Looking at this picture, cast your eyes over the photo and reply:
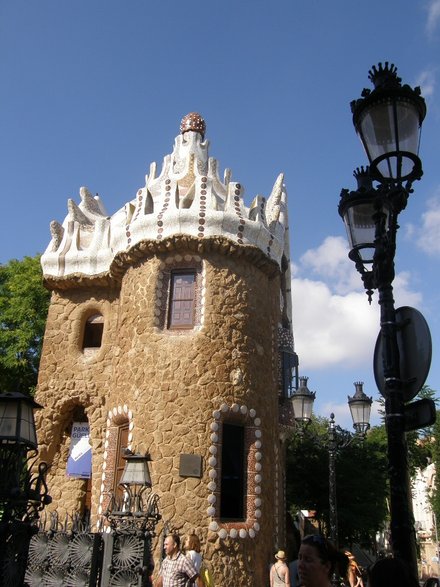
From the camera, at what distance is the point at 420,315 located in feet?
12.6

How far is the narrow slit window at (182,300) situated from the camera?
11.5 m

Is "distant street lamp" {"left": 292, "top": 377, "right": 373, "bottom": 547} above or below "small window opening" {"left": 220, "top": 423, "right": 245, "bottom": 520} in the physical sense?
above

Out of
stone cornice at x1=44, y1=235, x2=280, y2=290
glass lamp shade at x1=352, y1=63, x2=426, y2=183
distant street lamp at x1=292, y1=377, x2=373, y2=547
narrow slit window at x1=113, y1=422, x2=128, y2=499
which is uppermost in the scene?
stone cornice at x1=44, y1=235, x2=280, y2=290

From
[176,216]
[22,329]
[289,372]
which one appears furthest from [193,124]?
[22,329]

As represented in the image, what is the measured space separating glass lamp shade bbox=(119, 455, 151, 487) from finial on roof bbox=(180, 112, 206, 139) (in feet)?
32.2

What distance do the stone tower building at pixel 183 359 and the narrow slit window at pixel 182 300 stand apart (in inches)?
1.0

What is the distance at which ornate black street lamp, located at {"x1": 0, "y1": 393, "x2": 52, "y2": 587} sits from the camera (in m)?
3.94

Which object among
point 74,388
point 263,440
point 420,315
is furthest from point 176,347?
point 420,315

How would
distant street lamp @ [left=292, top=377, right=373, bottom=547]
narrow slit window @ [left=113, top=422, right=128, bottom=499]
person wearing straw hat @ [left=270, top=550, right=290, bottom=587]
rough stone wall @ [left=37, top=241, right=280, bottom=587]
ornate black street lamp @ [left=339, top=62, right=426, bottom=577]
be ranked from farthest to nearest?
narrow slit window @ [left=113, top=422, right=128, bottom=499], distant street lamp @ [left=292, top=377, right=373, bottom=547], rough stone wall @ [left=37, top=241, right=280, bottom=587], person wearing straw hat @ [left=270, top=550, right=290, bottom=587], ornate black street lamp @ [left=339, top=62, right=426, bottom=577]

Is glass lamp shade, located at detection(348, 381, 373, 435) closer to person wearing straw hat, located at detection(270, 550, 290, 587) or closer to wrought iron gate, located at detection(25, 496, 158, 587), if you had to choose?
person wearing straw hat, located at detection(270, 550, 290, 587)

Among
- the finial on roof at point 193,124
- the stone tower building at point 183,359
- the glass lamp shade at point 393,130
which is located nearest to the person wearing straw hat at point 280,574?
the stone tower building at point 183,359

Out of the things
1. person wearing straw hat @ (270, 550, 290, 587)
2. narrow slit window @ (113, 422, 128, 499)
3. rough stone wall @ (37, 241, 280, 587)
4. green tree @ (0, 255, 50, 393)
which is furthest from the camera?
green tree @ (0, 255, 50, 393)

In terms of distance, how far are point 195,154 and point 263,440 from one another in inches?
280

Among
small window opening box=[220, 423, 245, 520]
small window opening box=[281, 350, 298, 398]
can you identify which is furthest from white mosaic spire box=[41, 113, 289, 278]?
small window opening box=[220, 423, 245, 520]
